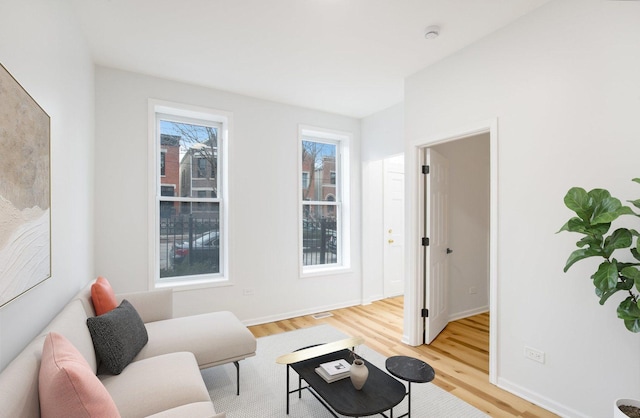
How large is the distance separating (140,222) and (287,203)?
177cm

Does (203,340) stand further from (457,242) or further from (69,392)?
(457,242)

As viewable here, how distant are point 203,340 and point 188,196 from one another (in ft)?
6.82

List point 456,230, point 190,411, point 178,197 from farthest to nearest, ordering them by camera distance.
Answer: point 456,230 → point 178,197 → point 190,411

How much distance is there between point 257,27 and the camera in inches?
103

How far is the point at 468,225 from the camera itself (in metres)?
4.34

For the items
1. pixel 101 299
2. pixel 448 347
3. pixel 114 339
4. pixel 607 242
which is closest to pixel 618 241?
pixel 607 242

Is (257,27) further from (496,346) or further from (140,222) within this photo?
(496,346)

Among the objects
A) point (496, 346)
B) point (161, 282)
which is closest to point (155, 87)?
point (161, 282)

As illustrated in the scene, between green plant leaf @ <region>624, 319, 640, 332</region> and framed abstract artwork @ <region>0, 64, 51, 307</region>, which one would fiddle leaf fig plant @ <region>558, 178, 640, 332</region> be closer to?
green plant leaf @ <region>624, 319, 640, 332</region>

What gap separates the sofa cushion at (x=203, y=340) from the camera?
7.29 feet

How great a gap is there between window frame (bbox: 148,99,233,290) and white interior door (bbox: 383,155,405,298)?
2589 mm

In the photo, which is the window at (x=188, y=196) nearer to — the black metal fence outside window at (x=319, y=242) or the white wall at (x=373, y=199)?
the black metal fence outside window at (x=319, y=242)

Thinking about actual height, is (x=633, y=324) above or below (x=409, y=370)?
above

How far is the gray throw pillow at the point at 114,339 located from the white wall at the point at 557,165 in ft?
8.93
